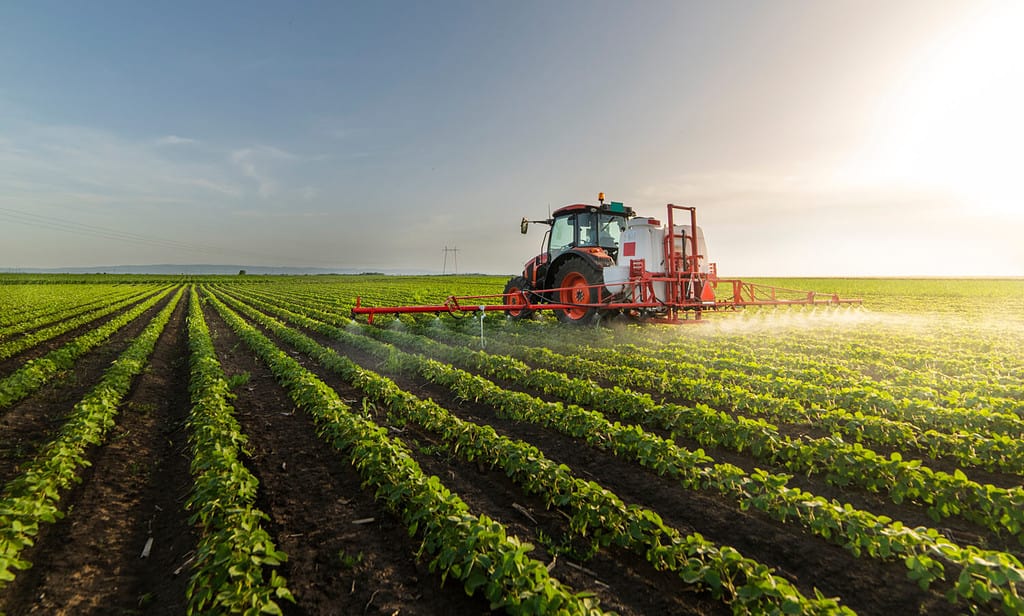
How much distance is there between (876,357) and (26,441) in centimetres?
1400

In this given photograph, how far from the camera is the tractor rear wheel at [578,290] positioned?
1176 cm

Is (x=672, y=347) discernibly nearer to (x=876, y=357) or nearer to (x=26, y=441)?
(x=876, y=357)

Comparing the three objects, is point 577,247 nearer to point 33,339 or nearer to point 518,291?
point 518,291

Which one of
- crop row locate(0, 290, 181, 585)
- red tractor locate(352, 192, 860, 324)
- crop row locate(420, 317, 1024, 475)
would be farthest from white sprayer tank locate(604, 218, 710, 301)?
crop row locate(0, 290, 181, 585)

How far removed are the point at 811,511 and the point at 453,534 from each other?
8.71 feet

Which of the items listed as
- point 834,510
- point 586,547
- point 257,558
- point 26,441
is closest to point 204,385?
point 26,441

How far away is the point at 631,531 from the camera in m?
3.20

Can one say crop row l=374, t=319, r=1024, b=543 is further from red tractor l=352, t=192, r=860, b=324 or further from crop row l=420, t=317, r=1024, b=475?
red tractor l=352, t=192, r=860, b=324

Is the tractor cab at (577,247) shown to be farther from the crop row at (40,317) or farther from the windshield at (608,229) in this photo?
the crop row at (40,317)

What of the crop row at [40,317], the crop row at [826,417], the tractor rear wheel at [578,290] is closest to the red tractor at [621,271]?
the tractor rear wheel at [578,290]

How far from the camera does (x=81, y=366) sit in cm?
983

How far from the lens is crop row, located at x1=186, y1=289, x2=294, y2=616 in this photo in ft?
8.52

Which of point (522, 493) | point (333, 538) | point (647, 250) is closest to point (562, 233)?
point (647, 250)

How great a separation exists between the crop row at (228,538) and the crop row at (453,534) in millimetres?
924
